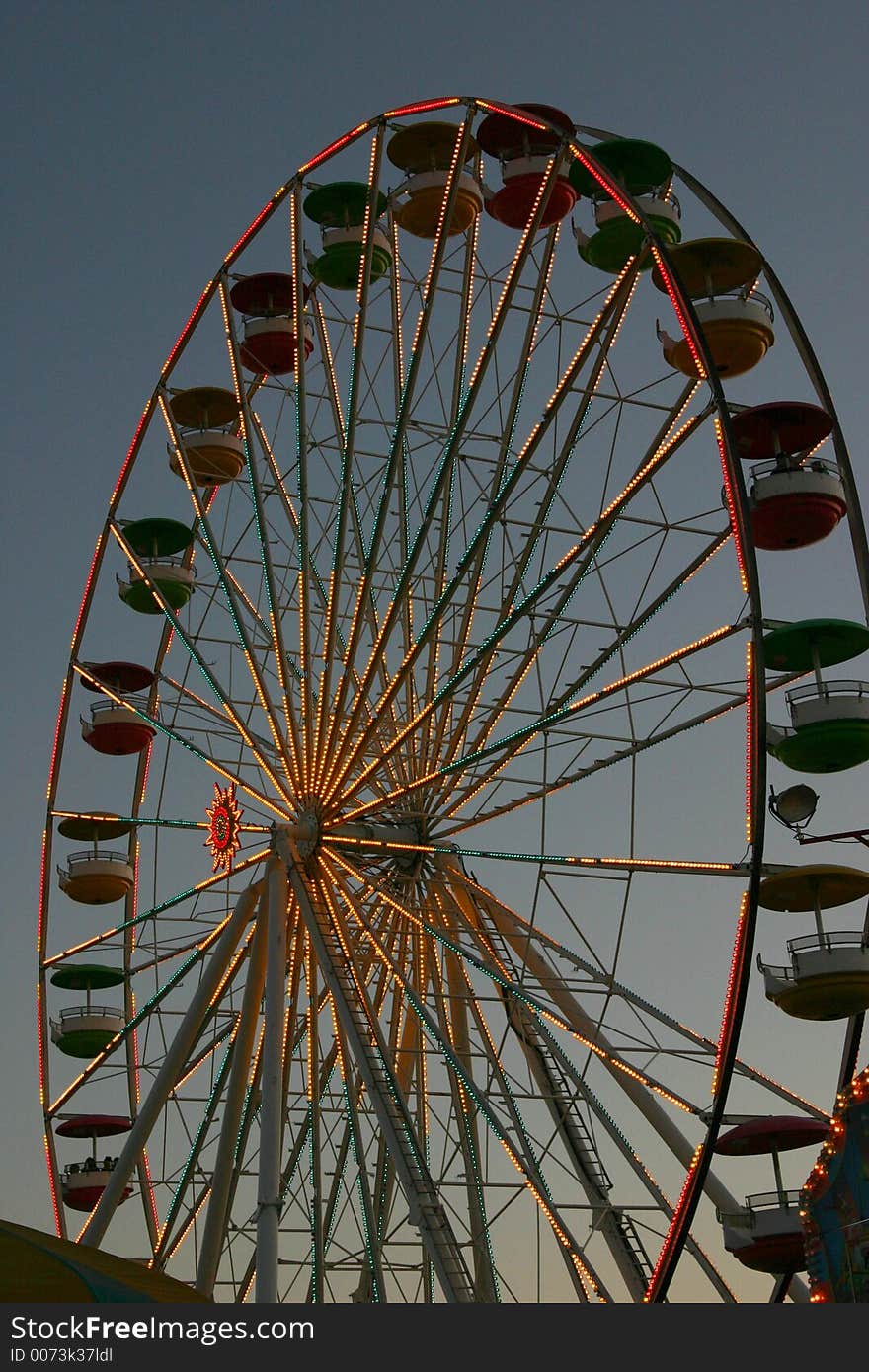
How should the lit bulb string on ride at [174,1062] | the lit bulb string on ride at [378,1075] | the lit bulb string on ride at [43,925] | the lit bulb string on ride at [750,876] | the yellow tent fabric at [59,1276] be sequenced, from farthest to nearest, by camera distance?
1. the lit bulb string on ride at [43,925]
2. the lit bulb string on ride at [174,1062]
3. the lit bulb string on ride at [378,1075]
4. the lit bulb string on ride at [750,876]
5. the yellow tent fabric at [59,1276]

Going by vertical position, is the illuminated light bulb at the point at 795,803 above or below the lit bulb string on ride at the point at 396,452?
below

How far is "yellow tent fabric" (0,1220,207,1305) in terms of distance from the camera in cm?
1310

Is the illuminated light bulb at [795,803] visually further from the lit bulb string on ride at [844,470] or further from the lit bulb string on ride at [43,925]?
the lit bulb string on ride at [43,925]

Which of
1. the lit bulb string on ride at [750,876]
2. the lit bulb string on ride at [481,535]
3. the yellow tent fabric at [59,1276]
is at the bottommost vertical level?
the yellow tent fabric at [59,1276]

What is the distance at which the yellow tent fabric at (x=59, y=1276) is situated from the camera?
1310 cm

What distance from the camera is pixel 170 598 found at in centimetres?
2522

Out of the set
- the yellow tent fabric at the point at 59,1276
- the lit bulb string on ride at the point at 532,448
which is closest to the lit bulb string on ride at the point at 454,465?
the lit bulb string on ride at the point at 532,448

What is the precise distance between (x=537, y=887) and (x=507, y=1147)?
2.52 metres

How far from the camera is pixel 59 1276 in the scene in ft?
44.0

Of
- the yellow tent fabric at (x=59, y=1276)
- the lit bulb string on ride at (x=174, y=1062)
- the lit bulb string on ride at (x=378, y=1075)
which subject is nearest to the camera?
the yellow tent fabric at (x=59, y=1276)

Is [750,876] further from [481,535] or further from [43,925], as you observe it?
[43,925]

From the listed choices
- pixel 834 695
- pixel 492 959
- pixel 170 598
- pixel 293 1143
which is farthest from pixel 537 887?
pixel 170 598

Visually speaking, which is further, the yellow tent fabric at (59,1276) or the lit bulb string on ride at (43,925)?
the lit bulb string on ride at (43,925)

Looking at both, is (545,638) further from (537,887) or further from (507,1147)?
(507,1147)
